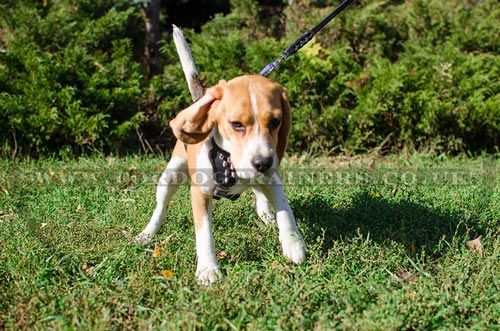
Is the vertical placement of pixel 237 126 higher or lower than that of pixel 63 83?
higher

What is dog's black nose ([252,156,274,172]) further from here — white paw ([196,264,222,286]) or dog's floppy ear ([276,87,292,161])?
white paw ([196,264,222,286])

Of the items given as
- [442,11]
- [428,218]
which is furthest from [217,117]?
[442,11]

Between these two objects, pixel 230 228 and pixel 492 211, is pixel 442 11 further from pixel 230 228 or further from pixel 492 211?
pixel 230 228

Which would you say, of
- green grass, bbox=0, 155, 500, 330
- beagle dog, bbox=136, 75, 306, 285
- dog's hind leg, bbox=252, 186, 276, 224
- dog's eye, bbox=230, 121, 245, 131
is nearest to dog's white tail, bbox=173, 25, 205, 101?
beagle dog, bbox=136, 75, 306, 285

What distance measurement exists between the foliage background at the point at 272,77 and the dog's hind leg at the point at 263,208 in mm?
2716

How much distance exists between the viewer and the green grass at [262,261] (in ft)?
8.87

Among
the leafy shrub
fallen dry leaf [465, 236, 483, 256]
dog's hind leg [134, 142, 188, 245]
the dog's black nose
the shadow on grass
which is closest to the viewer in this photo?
the dog's black nose

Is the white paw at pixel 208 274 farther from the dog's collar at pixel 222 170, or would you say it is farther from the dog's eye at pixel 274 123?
the dog's eye at pixel 274 123

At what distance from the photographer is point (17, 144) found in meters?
6.54

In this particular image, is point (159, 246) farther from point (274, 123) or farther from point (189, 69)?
point (189, 69)

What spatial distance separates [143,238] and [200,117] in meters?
1.10

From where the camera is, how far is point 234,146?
3.08 m

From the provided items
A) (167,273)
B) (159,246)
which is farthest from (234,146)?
(159,246)

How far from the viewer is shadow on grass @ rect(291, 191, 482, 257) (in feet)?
12.2
